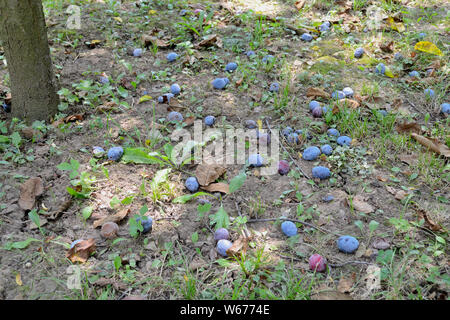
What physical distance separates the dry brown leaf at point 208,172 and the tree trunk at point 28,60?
1234mm

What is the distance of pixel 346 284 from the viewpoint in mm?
1799

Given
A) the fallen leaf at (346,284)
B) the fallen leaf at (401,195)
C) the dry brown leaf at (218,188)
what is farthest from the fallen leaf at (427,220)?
the dry brown leaf at (218,188)

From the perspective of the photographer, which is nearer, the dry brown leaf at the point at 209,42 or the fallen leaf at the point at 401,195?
the fallen leaf at the point at 401,195

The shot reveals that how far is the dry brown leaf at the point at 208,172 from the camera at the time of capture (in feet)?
7.67

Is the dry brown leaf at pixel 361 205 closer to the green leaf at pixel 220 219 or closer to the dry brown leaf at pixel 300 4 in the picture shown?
the green leaf at pixel 220 219

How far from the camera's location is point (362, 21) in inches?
156

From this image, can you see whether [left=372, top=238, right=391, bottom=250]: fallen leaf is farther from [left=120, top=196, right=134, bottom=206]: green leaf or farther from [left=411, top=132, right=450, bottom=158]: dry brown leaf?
[left=120, top=196, right=134, bottom=206]: green leaf

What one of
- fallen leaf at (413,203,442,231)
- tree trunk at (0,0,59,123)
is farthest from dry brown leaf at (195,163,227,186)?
tree trunk at (0,0,59,123)

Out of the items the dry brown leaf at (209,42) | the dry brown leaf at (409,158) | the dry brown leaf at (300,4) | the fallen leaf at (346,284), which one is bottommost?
the fallen leaf at (346,284)

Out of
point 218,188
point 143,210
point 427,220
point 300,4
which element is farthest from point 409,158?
point 300,4

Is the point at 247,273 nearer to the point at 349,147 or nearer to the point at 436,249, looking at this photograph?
the point at 436,249

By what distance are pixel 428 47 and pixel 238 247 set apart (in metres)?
2.66

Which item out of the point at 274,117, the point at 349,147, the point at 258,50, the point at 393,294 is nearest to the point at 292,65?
the point at 258,50

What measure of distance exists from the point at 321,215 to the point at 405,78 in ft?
5.79
